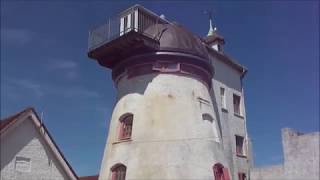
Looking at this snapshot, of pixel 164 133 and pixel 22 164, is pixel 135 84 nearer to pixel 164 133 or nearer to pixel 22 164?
pixel 164 133

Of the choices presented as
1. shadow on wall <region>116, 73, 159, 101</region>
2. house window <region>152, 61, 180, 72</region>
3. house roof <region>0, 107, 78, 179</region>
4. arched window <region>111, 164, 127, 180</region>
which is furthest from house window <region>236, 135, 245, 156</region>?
house roof <region>0, 107, 78, 179</region>

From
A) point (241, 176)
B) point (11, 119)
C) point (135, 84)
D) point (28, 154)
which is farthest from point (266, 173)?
point (11, 119)

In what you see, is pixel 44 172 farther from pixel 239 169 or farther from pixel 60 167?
pixel 239 169

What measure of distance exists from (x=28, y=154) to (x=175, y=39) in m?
11.2

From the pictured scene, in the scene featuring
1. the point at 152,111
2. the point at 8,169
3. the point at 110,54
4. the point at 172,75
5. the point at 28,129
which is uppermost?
the point at 110,54

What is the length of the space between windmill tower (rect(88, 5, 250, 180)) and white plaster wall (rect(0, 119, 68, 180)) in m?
4.83

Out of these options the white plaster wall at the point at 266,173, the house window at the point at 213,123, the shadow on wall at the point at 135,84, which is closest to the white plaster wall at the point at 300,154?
the white plaster wall at the point at 266,173

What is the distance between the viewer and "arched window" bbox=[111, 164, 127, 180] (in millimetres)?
23706

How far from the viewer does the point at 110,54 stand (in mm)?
25906

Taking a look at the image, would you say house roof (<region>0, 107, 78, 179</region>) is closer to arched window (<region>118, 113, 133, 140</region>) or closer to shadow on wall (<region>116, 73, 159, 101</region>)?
arched window (<region>118, 113, 133, 140</region>)

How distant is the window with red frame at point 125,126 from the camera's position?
2483 centimetres

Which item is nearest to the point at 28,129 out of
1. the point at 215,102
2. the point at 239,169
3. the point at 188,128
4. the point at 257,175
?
the point at 188,128

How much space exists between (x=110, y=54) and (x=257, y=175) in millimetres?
14568

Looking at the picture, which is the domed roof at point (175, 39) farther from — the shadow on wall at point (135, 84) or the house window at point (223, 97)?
the house window at point (223, 97)
